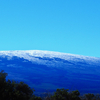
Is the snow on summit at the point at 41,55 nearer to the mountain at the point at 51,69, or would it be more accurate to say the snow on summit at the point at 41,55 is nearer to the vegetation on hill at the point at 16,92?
the mountain at the point at 51,69

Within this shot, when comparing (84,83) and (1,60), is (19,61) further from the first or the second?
(84,83)

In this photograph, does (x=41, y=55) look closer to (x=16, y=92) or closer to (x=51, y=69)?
(x=51, y=69)

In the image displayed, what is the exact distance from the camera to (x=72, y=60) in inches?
2906

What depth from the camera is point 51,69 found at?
6688 centimetres

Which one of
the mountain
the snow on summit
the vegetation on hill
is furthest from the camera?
the snow on summit

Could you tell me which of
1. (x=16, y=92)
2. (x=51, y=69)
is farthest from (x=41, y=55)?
(x=16, y=92)

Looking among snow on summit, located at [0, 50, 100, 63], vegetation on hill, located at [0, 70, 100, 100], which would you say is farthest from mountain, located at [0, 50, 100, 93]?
vegetation on hill, located at [0, 70, 100, 100]

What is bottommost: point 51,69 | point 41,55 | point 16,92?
point 16,92

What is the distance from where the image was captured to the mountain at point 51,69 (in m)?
59.9

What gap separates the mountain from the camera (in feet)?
197

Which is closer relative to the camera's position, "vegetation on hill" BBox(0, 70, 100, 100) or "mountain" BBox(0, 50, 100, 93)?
"vegetation on hill" BBox(0, 70, 100, 100)

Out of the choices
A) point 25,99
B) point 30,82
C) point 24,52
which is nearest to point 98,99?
point 25,99

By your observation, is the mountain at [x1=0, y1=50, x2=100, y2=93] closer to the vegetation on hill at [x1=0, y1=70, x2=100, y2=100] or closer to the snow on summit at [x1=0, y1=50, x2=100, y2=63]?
the snow on summit at [x1=0, y1=50, x2=100, y2=63]

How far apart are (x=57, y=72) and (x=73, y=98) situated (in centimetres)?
5056
